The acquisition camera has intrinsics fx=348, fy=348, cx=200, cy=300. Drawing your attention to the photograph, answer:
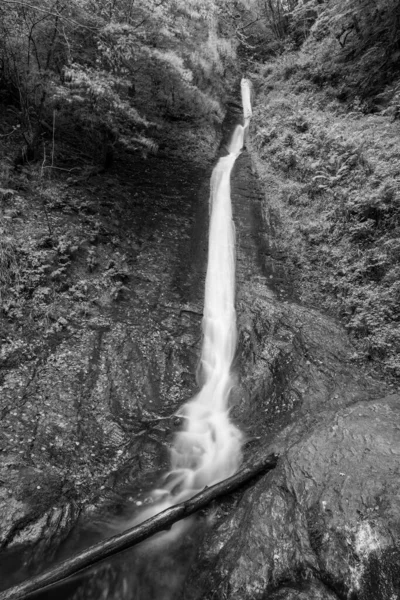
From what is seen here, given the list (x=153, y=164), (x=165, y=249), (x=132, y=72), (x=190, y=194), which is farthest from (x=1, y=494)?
(x=132, y=72)

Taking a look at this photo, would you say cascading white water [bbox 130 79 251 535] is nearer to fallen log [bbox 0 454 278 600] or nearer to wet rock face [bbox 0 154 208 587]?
wet rock face [bbox 0 154 208 587]

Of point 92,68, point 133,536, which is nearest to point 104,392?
point 133,536

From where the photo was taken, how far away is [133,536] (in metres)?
4.27

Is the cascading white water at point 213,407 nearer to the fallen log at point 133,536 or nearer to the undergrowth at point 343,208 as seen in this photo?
the fallen log at point 133,536

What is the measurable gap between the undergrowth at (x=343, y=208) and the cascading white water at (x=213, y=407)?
5.77 ft

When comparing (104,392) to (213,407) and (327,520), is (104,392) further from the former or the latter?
(327,520)

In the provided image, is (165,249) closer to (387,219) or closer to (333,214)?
(333,214)

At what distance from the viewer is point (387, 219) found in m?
7.44

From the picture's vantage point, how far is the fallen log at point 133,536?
3756 millimetres

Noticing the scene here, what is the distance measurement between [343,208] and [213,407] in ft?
18.8

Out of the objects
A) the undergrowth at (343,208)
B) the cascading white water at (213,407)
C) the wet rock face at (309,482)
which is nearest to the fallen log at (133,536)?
the wet rock face at (309,482)

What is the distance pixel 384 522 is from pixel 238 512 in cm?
181

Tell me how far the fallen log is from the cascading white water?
0.41 m

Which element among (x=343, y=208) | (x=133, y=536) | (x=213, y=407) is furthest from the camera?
(x=343, y=208)
